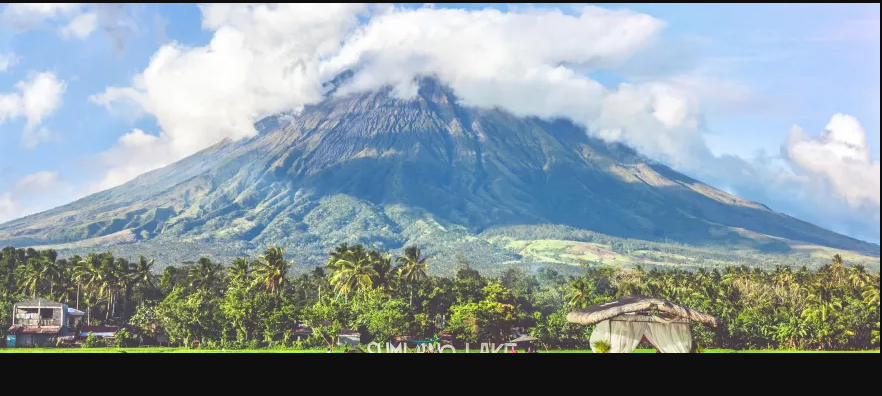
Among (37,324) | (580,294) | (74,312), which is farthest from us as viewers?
(580,294)

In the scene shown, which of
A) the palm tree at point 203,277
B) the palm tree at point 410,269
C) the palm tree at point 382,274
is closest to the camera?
the palm tree at point 382,274

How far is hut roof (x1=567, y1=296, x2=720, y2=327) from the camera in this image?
3853 centimetres

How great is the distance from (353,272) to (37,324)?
19477mm

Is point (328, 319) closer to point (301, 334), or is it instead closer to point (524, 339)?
point (301, 334)

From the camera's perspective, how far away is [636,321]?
39219 millimetres

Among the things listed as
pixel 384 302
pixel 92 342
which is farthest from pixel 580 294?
pixel 92 342

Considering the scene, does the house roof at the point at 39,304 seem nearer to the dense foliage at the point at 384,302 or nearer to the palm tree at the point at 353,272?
the dense foliage at the point at 384,302

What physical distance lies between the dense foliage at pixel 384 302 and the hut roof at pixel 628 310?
16.5 metres

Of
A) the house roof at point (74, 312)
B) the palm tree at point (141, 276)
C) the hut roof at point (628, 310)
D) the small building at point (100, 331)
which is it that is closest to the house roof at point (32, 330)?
the small building at point (100, 331)

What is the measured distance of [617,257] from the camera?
19600 centimetres

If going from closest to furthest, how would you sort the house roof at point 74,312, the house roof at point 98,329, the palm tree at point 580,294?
the house roof at point 98,329, the house roof at point 74,312, the palm tree at point 580,294

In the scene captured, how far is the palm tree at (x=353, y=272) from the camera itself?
63706mm
